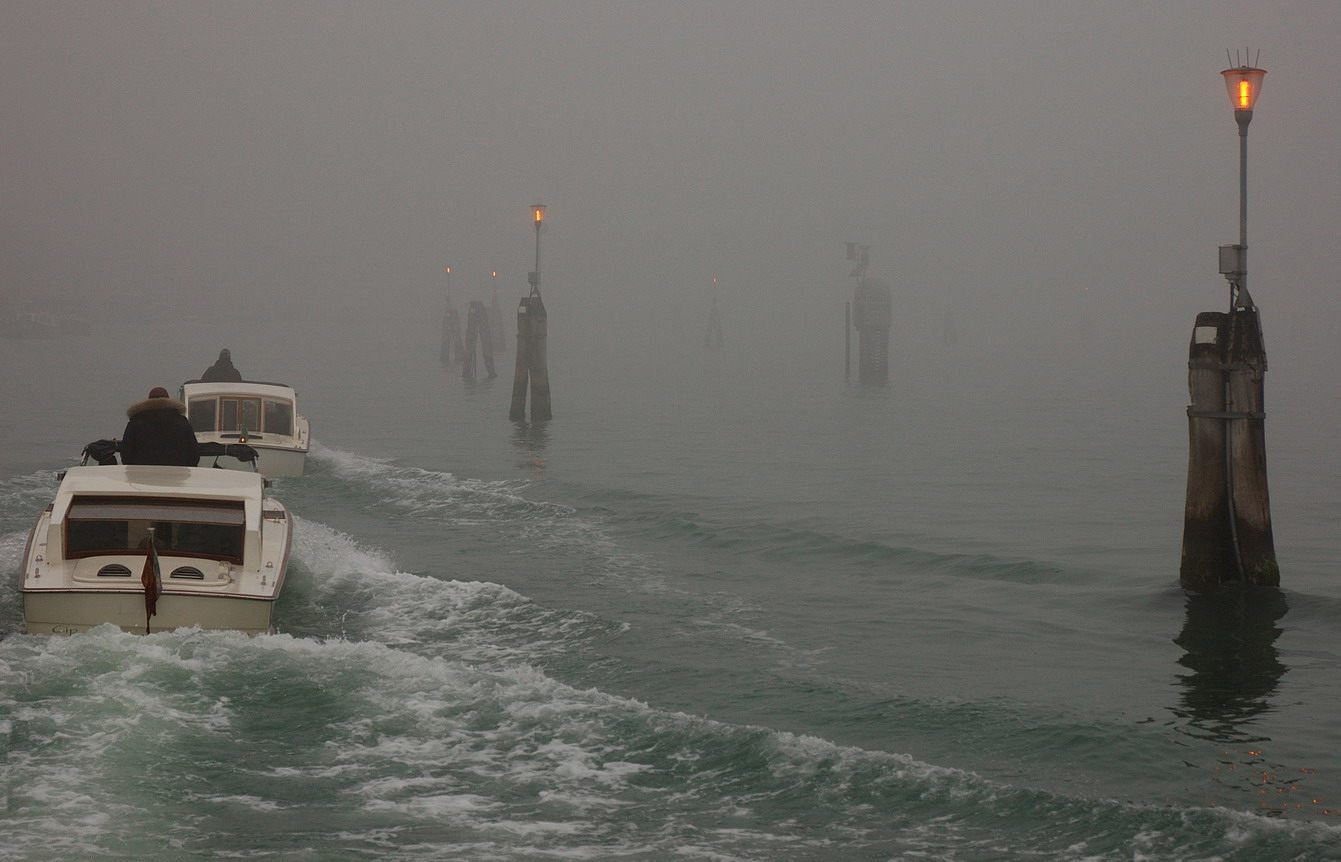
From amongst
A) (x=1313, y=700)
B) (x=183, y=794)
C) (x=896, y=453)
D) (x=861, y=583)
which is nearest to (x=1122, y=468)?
(x=896, y=453)

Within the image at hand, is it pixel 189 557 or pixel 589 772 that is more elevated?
pixel 189 557

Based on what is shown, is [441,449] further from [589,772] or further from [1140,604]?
[589,772]

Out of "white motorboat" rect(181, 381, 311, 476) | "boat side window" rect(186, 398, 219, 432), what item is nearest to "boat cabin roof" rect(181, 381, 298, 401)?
"white motorboat" rect(181, 381, 311, 476)

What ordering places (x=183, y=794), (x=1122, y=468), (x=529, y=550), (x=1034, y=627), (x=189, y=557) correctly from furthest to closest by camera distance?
(x=1122, y=468), (x=529, y=550), (x=1034, y=627), (x=189, y=557), (x=183, y=794)

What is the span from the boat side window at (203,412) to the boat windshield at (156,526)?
37.7ft

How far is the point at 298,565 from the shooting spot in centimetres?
1584

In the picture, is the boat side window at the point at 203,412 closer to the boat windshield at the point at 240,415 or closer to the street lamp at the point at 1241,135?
the boat windshield at the point at 240,415

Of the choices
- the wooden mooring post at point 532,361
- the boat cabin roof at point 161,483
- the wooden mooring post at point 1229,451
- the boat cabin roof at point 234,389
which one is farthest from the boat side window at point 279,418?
the wooden mooring post at point 1229,451

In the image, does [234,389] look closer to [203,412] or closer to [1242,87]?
[203,412]

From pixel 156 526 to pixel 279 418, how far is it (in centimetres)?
1255

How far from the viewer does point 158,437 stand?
577 inches

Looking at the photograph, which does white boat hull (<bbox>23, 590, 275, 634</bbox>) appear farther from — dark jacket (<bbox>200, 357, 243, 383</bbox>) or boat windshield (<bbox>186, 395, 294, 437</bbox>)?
dark jacket (<bbox>200, 357, 243, 383</bbox>)

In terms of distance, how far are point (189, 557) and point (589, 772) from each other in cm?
492

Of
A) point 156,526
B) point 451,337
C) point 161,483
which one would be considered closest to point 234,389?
point 161,483
